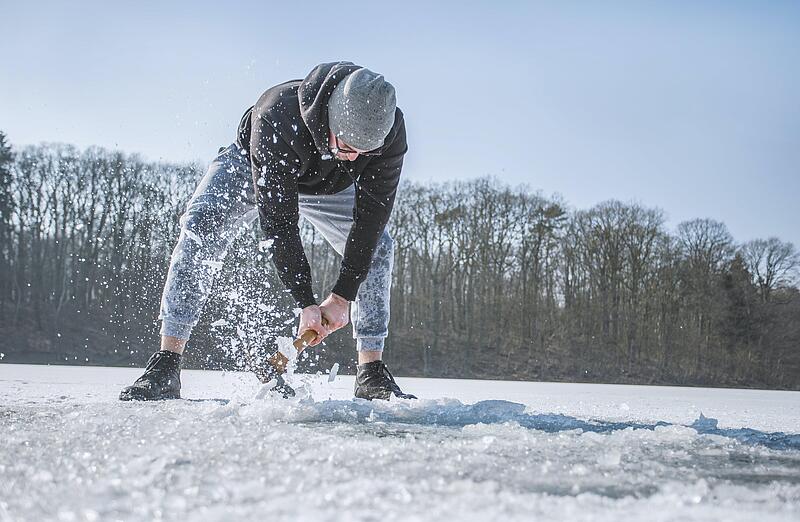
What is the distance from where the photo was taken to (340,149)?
2.17m

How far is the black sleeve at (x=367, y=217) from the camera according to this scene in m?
2.41

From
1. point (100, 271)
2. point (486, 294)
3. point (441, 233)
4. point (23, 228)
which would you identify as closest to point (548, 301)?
point (486, 294)

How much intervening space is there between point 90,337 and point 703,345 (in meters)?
23.9

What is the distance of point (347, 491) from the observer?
33.4 inches

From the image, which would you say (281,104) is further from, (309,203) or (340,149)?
(309,203)

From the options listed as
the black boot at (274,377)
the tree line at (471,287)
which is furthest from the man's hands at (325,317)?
the tree line at (471,287)

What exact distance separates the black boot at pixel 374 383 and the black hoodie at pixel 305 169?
0.39 metres

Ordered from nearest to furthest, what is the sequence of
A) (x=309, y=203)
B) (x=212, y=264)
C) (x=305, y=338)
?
(x=305, y=338) < (x=212, y=264) < (x=309, y=203)

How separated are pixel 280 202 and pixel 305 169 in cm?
19

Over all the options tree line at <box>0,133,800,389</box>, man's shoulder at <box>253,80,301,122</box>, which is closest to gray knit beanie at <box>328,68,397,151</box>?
man's shoulder at <box>253,80,301,122</box>

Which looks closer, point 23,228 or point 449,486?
point 449,486

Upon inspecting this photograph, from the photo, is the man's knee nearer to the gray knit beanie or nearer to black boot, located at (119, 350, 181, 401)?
black boot, located at (119, 350, 181, 401)

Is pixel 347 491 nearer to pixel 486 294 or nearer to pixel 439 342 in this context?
pixel 439 342

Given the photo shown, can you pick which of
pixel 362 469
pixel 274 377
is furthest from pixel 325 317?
pixel 362 469
